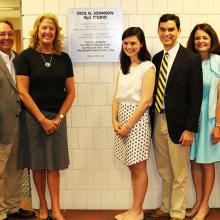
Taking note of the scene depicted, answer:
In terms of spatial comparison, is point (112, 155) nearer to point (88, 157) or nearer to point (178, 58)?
point (88, 157)

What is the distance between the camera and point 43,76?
8.96 feet

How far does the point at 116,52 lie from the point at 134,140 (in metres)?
0.84

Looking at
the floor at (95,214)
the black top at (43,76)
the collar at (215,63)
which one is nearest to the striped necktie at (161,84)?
the collar at (215,63)

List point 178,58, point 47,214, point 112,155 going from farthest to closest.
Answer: point 112,155 < point 47,214 < point 178,58

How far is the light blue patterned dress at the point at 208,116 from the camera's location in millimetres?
2846

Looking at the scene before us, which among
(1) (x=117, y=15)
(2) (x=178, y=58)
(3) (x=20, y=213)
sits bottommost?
(3) (x=20, y=213)

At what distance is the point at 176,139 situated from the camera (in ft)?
9.11

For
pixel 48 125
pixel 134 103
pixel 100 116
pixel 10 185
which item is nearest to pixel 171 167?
pixel 134 103

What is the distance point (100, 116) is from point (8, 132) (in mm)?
838

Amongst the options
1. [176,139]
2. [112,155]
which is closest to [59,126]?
[112,155]

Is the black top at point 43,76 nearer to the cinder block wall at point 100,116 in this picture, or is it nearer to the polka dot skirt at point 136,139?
the cinder block wall at point 100,116

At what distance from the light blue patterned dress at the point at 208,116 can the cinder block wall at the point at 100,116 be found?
0.41 m

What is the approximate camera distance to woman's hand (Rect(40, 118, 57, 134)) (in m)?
2.73

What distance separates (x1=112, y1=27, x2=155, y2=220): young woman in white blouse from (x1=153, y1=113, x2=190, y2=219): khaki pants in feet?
0.39
